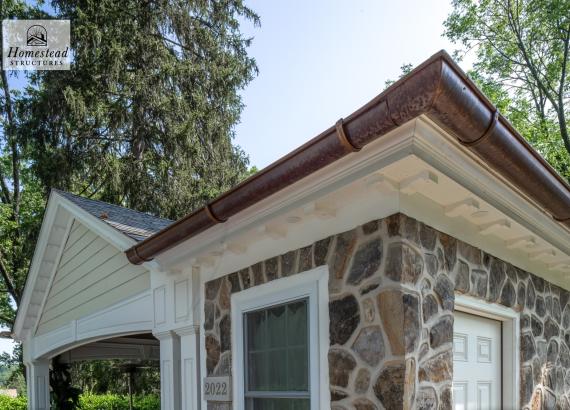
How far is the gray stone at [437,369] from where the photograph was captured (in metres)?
2.68

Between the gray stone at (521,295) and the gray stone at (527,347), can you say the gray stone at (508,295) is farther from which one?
the gray stone at (527,347)

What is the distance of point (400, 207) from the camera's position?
2734mm

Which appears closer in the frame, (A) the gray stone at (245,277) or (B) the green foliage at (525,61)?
(A) the gray stone at (245,277)

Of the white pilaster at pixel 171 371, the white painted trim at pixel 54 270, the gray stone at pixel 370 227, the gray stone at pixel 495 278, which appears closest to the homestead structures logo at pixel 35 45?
the white painted trim at pixel 54 270

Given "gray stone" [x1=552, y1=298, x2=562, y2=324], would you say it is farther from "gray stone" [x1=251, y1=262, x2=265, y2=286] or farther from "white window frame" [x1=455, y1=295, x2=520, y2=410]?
"gray stone" [x1=251, y1=262, x2=265, y2=286]

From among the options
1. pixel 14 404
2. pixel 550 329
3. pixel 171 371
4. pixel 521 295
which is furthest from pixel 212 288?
pixel 14 404

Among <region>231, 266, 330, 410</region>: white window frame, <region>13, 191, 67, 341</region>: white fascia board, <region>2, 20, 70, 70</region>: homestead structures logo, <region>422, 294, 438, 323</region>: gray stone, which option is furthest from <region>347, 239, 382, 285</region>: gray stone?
<region>2, 20, 70, 70</region>: homestead structures logo

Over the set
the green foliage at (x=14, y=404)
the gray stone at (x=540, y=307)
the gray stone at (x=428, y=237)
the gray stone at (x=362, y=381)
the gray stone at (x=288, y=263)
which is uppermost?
the gray stone at (x=428, y=237)

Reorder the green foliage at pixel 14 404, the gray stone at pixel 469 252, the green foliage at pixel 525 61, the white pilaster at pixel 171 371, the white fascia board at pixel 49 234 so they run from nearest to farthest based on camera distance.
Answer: the gray stone at pixel 469 252 < the white pilaster at pixel 171 371 < the white fascia board at pixel 49 234 < the green foliage at pixel 525 61 < the green foliage at pixel 14 404

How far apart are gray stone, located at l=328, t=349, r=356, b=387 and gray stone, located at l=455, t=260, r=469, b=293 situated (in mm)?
830

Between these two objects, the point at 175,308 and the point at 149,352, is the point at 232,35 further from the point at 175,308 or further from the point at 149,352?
the point at 175,308

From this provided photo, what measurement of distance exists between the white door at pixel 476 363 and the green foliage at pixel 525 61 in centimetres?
1071

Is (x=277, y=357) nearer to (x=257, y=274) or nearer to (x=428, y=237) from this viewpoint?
(x=257, y=274)

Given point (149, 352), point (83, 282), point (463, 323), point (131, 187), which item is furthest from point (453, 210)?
point (131, 187)
